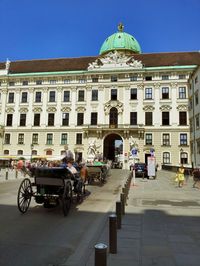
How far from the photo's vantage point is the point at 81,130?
53656 millimetres

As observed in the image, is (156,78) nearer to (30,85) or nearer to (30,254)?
(30,85)

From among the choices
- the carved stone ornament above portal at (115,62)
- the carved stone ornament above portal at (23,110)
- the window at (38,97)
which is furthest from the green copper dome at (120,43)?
the carved stone ornament above portal at (23,110)

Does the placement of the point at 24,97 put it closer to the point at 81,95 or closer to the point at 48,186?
the point at 81,95

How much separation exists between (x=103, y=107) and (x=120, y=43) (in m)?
17.6

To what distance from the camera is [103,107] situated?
5391 centimetres

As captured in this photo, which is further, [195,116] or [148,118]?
[148,118]

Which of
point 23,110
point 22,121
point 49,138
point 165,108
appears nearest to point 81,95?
point 49,138

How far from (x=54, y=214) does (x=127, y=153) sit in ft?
137

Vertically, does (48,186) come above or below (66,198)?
above

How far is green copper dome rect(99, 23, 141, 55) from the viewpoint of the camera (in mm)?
61250

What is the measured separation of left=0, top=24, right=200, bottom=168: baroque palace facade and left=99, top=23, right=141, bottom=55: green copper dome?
250cm

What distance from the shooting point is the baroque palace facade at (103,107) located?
5106 centimetres

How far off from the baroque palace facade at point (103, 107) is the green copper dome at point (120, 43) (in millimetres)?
2501

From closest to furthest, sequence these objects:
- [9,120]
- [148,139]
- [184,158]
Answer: [184,158], [148,139], [9,120]
